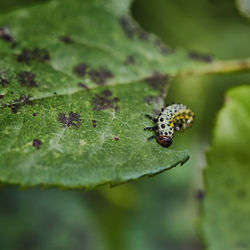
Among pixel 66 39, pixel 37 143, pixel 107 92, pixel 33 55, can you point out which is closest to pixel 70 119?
pixel 37 143

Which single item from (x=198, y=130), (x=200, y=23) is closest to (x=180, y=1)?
(x=200, y=23)

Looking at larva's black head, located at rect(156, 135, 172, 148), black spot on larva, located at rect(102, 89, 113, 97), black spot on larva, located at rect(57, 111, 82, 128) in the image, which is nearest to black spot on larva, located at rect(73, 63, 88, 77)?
black spot on larva, located at rect(102, 89, 113, 97)

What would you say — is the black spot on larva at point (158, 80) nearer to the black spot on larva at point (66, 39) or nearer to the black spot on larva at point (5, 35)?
the black spot on larva at point (66, 39)

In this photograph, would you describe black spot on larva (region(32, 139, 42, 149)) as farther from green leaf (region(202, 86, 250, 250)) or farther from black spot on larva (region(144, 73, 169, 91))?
green leaf (region(202, 86, 250, 250))

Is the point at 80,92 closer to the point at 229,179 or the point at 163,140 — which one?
the point at 163,140

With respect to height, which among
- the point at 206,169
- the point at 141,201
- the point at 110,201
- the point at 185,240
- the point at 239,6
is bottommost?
the point at 185,240

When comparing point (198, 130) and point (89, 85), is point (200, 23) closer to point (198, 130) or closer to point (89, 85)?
point (198, 130)
